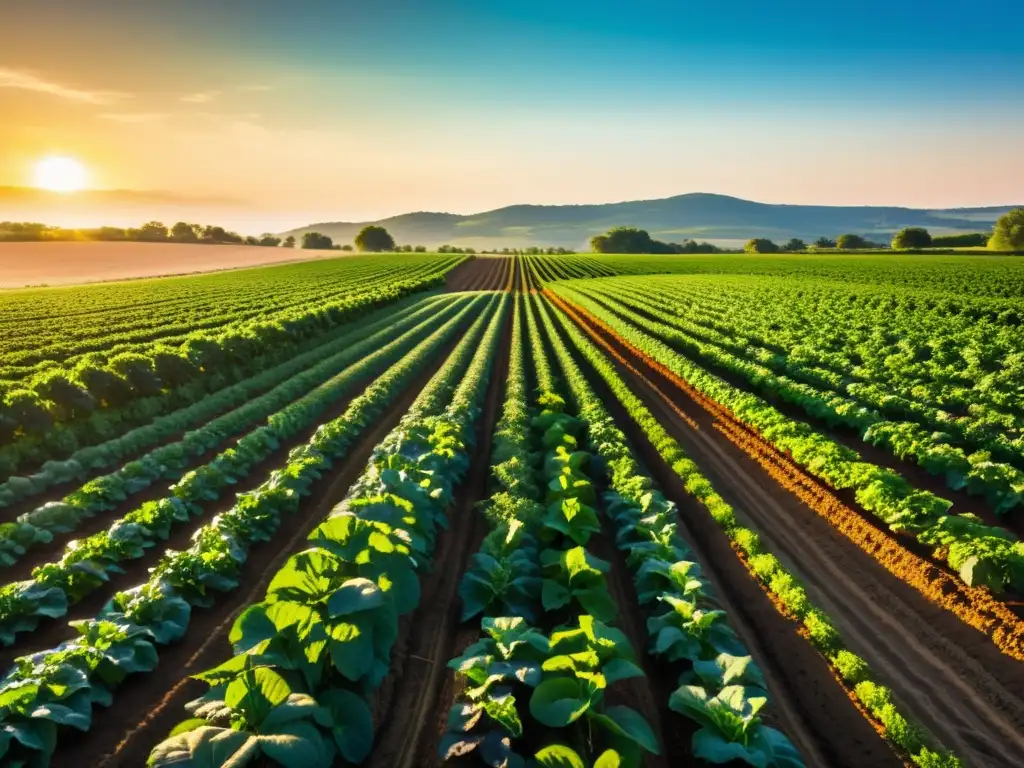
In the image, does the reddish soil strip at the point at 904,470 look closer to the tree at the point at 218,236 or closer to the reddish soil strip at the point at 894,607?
the reddish soil strip at the point at 894,607

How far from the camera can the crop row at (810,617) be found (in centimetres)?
604

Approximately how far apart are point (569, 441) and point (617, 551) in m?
3.47

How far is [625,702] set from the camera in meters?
6.52

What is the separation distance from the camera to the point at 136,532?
9367 mm

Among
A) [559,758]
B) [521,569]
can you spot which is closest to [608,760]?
[559,758]

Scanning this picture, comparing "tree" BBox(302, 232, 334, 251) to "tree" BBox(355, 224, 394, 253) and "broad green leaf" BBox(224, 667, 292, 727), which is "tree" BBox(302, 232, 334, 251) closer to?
"tree" BBox(355, 224, 394, 253)

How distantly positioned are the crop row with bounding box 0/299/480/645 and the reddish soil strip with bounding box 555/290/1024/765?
31.7 ft

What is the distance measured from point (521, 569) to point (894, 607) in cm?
539

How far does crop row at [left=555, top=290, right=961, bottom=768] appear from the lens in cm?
604

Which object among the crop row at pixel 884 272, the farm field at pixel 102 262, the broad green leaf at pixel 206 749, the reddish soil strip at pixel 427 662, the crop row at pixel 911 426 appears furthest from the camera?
the farm field at pixel 102 262

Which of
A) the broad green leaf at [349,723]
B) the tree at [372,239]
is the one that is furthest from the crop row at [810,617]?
the tree at [372,239]

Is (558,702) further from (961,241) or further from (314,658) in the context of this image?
(961,241)

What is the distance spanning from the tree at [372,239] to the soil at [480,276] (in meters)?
51.9

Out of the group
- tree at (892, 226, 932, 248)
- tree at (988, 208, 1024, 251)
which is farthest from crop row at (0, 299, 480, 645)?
tree at (892, 226, 932, 248)
